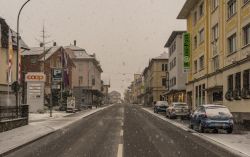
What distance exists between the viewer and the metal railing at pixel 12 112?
21062 millimetres

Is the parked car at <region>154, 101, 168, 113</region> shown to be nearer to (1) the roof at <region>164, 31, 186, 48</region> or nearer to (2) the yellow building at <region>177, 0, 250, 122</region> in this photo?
Result: (2) the yellow building at <region>177, 0, 250, 122</region>

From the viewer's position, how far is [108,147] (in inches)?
567

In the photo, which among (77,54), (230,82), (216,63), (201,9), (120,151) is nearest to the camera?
(120,151)

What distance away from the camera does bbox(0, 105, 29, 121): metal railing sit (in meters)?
21.1

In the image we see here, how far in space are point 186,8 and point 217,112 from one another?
31495mm

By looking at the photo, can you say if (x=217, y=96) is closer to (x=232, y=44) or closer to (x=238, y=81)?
(x=232, y=44)

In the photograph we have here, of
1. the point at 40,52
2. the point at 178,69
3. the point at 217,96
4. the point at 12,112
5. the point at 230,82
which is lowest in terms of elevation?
the point at 12,112

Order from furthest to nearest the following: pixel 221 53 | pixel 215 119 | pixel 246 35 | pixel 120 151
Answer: pixel 221 53 → pixel 246 35 → pixel 215 119 → pixel 120 151

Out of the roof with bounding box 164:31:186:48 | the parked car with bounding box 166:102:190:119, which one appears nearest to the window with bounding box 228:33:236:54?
the parked car with bounding box 166:102:190:119

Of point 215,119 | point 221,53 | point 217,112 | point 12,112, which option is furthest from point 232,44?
point 12,112

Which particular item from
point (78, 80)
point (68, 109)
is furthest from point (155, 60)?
point (68, 109)

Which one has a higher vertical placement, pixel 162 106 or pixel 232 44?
pixel 232 44

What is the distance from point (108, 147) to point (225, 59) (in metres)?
21.8

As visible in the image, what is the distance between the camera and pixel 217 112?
21.3 meters
